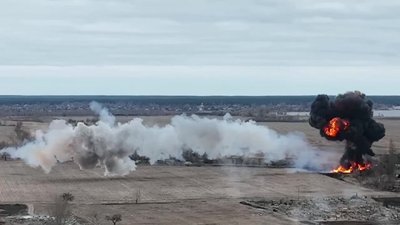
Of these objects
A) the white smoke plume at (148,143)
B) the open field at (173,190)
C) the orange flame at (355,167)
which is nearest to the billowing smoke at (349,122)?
the orange flame at (355,167)

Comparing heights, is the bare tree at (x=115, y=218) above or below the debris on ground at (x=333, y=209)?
above

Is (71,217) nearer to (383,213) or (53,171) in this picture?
(383,213)

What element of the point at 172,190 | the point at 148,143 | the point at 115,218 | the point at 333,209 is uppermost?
the point at 148,143

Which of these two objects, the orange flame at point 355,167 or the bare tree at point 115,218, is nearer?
the bare tree at point 115,218

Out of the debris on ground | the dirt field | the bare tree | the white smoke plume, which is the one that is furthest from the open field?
the white smoke plume

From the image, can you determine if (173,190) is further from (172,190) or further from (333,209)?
(333,209)

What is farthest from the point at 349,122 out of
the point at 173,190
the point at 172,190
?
the point at 172,190

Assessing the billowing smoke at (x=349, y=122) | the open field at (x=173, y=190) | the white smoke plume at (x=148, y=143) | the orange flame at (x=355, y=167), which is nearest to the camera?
the open field at (x=173, y=190)

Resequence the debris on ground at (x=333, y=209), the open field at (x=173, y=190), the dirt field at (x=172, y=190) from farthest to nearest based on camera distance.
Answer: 1. the open field at (x=173, y=190)
2. the dirt field at (x=172, y=190)
3. the debris on ground at (x=333, y=209)

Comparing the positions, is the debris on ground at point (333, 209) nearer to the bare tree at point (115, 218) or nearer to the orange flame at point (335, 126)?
the bare tree at point (115, 218)
